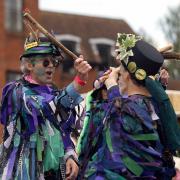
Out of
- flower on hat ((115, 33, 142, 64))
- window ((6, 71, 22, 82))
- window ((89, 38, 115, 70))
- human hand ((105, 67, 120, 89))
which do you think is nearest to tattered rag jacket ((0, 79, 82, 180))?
human hand ((105, 67, 120, 89))

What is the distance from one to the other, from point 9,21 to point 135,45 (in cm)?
2623

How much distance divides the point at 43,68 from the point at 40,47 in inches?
7.0

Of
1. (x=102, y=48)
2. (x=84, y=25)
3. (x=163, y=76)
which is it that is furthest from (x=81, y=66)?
(x=84, y=25)

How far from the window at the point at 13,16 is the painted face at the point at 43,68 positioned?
25.1m

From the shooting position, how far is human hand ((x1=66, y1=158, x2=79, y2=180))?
6.43m

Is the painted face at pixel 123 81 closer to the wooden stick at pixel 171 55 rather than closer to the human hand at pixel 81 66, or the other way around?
the human hand at pixel 81 66

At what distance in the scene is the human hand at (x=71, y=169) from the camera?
6426mm

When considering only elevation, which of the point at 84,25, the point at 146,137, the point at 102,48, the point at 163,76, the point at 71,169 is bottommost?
the point at 102,48

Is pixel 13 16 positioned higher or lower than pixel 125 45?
lower

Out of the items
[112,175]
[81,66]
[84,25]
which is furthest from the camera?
[84,25]

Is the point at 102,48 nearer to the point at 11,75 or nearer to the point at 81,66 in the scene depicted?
the point at 11,75

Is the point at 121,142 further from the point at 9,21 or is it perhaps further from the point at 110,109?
the point at 9,21

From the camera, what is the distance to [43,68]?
6.73 m

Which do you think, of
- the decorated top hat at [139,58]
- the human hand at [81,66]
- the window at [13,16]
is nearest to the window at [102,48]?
the window at [13,16]
